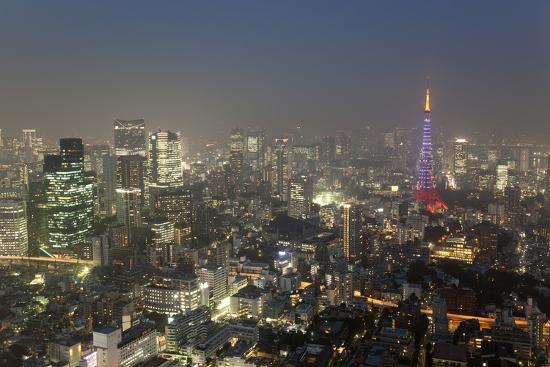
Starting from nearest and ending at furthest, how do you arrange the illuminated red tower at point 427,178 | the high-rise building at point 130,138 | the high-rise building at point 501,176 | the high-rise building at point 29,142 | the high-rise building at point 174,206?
the high-rise building at point 29,142, the high-rise building at point 174,206, the illuminated red tower at point 427,178, the high-rise building at point 501,176, the high-rise building at point 130,138

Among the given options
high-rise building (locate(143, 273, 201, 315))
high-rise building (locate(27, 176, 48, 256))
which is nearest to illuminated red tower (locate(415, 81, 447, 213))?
high-rise building (locate(143, 273, 201, 315))

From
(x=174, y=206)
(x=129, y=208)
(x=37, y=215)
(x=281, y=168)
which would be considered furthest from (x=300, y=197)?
(x=37, y=215)

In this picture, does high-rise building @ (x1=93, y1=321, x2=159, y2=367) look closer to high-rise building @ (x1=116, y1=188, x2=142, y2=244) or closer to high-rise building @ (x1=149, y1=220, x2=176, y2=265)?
high-rise building @ (x1=149, y1=220, x2=176, y2=265)

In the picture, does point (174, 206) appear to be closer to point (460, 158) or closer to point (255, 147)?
point (255, 147)

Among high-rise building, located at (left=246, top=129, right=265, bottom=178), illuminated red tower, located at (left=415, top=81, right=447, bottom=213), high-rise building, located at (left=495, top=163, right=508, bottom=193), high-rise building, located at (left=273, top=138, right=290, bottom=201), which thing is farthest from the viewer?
high-rise building, located at (left=246, top=129, right=265, bottom=178)

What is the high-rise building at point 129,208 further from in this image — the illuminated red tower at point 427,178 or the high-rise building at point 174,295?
the illuminated red tower at point 427,178

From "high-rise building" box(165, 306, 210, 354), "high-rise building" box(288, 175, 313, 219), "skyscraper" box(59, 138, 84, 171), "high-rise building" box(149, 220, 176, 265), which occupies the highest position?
"skyscraper" box(59, 138, 84, 171)

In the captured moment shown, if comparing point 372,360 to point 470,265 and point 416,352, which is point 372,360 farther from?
point 470,265

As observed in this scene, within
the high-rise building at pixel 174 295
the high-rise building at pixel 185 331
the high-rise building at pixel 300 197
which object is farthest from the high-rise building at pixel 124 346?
the high-rise building at pixel 300 197
